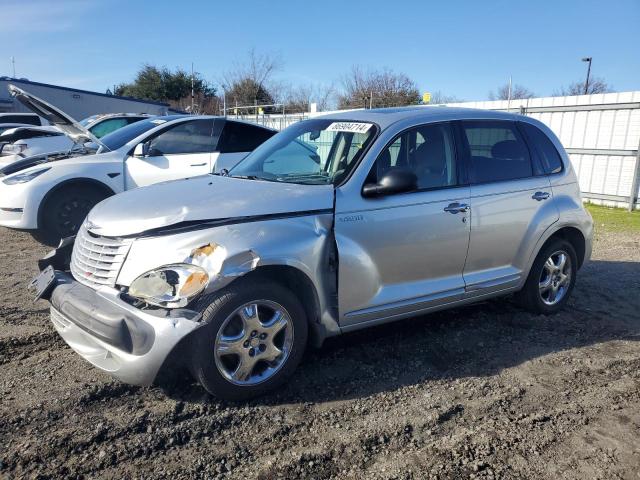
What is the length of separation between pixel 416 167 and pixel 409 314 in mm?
1156

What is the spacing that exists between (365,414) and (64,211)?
17.2ft

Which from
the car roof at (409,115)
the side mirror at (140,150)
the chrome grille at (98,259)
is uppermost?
the car roof at (409,115)

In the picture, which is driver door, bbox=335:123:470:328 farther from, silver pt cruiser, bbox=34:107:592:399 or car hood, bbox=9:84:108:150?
car hood, bbox=9:84:108:150

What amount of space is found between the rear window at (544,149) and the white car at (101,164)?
3.39 m

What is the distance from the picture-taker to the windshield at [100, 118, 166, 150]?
7.56 metres

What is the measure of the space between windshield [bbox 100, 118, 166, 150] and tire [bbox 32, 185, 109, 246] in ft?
2.72

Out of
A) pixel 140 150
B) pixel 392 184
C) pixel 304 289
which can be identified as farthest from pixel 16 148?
pixel 392 184

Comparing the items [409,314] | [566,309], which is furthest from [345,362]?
[566,309]

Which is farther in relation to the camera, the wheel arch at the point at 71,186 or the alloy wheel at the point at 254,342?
the wheel arch at the point at 71,186

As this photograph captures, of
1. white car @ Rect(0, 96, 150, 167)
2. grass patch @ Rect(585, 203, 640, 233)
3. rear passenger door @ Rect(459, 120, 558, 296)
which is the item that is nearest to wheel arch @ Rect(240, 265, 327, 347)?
rear passenger door @ Rect(459, 120, 558, 296)

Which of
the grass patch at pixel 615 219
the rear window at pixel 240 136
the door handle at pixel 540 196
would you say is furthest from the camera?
the grass patch at pixel 615 219

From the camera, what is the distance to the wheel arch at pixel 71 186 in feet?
21.7

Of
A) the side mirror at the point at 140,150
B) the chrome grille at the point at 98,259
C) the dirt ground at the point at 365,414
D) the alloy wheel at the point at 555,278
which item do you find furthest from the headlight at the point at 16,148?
the alloy wheel at the point at 555,278

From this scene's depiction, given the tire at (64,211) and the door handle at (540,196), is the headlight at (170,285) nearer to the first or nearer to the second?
the door handle at (540,196)
